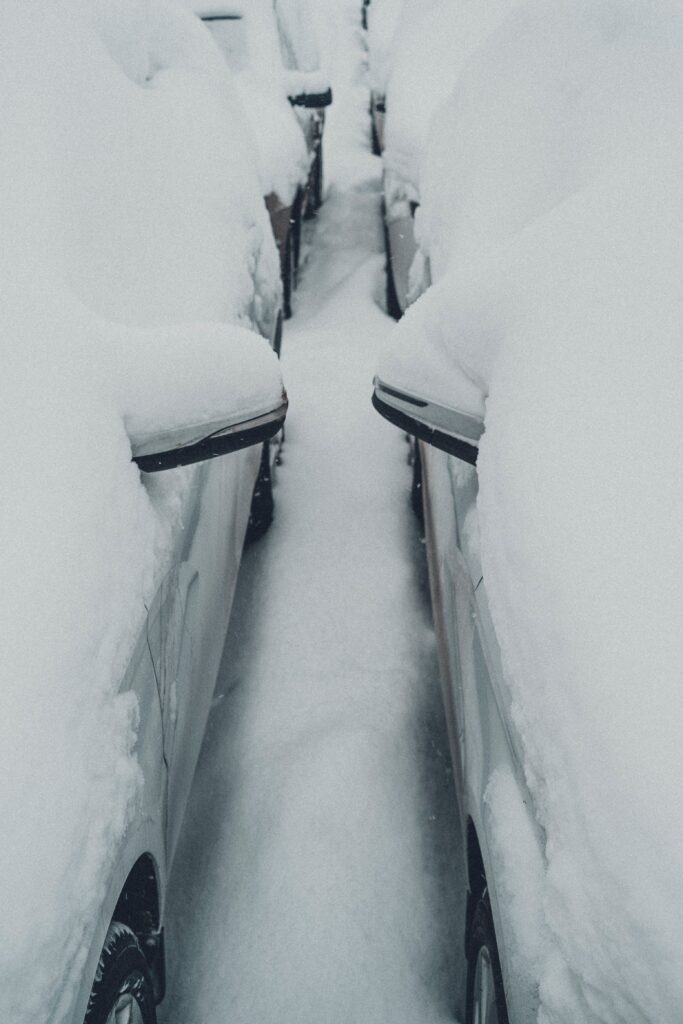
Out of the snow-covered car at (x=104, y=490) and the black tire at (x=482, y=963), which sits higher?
the snow-covered car at (x=104, y=490)

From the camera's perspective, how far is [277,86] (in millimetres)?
4992

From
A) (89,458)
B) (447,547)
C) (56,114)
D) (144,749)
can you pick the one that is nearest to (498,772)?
(144,749)

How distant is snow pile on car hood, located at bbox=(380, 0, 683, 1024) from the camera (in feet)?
2.71

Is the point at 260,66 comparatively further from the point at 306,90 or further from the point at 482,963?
the point at 482,963

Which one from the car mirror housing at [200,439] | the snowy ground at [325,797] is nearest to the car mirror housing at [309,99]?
the snowy ground at [325,797]

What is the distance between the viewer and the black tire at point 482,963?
123 cm

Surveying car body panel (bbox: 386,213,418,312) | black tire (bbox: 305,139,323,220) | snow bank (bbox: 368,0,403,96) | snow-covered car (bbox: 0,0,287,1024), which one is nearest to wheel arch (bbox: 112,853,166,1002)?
snow-covered car (bbox: 0,0,287,1024)

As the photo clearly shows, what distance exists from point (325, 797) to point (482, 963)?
81 cm

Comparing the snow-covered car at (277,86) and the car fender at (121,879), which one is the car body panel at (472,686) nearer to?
the car fender at (121,879)

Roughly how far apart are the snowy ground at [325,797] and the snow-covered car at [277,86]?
1925 mm

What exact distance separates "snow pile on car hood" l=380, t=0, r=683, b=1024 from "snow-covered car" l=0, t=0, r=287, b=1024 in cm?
61

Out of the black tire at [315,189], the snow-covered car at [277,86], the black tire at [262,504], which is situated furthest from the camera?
the black tire at [315,189]

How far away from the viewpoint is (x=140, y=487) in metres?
1.42

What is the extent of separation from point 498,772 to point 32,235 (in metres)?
1.49
